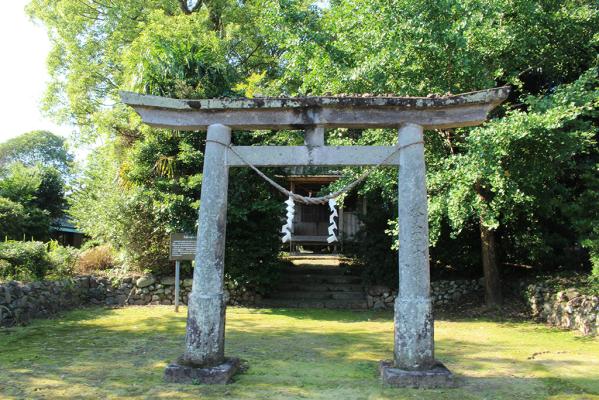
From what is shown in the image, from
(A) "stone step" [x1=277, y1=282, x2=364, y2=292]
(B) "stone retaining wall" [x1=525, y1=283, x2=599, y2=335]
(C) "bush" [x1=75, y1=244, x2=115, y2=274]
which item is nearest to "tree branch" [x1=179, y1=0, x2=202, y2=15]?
(C) "bush" [x1=75, y1=244, x2=115, y2=274]

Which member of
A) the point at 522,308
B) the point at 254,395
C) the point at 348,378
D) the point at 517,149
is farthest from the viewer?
the point at 522,308

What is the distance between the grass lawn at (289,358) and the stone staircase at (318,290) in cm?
187

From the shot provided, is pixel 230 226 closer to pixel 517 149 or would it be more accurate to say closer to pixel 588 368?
pixel 517 149

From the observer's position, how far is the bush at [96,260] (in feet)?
45.9

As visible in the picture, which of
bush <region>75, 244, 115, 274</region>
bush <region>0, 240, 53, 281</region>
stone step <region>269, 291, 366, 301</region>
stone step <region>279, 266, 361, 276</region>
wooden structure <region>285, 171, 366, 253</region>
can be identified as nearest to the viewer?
bush <region>0, 240, 53, 281</region>

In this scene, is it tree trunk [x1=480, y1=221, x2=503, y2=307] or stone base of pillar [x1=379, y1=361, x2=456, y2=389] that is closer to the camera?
stone base of pillar [x1=379, y1=361, x2=456, y2=389]

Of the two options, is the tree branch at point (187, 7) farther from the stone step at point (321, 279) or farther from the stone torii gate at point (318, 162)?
the stone torii gate at point (318, 162)

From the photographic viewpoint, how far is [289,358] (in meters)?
6.91

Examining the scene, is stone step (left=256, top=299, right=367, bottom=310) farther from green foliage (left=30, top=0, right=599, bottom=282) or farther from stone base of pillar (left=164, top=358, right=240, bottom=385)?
stone base of pillar (left=164, top=358, right=240, bottom=385)

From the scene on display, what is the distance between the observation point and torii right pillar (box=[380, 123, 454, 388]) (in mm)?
5375

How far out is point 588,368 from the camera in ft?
20.8

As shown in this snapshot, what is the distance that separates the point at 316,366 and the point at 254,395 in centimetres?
159

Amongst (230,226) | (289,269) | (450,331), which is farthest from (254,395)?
(289,269)

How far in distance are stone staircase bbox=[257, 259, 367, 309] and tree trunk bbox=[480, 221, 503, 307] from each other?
3.35m
